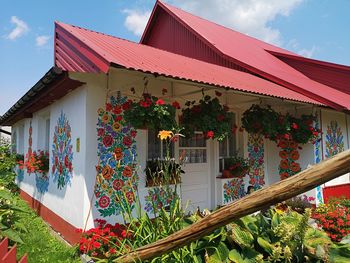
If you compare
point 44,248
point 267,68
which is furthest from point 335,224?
point 267,68

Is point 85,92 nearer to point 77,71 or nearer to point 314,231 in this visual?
point 77,71

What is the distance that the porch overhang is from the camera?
4.71 metres

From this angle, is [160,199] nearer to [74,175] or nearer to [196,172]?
[74,175]

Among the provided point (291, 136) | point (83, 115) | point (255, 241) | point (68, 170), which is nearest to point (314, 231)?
point (255, 241)

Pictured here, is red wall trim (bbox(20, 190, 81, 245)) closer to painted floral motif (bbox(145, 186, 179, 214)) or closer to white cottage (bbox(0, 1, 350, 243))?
white cottage (bbox(0, 1, 350, 243))

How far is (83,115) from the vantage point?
15.0ft

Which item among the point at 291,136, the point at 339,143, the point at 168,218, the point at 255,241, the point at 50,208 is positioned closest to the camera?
the point at 255,241

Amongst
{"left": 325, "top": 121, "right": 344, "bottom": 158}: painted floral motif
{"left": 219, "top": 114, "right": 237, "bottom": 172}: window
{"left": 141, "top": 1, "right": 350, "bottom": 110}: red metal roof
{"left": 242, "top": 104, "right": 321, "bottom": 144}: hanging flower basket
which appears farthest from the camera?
{"left": 325, "top": 121, "right": 344, "bottom": 158}: painted floral motif

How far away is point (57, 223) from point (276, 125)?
508 cm

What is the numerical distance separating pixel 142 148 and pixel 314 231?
3.16 meters

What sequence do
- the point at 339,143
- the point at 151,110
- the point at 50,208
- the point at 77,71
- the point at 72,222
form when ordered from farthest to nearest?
the point at 339,143, the point at 50,208, the point at 72,222, the point at 77,71, the point at 151,110

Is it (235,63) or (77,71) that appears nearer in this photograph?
(77,71)

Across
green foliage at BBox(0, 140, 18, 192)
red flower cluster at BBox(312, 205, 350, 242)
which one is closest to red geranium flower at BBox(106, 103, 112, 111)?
green foliage at BBox(0, 140, 18, 192)

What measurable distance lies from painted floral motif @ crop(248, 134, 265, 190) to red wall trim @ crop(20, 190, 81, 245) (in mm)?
4527
